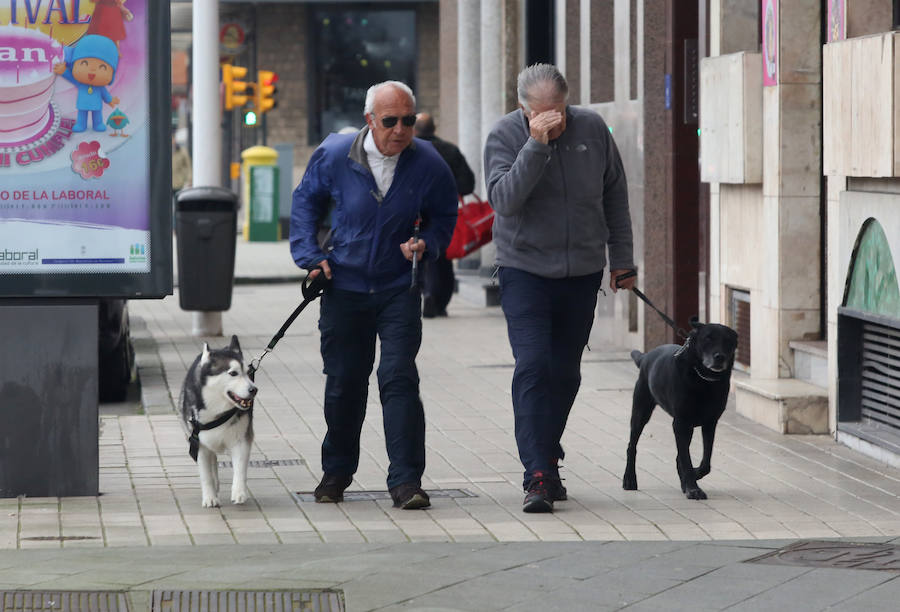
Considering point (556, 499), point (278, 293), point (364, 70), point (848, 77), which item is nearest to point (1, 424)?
point (556, 499)

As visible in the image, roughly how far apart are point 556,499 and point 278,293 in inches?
543

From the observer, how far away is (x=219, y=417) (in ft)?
25.1

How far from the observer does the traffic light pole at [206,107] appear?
51.5 feet

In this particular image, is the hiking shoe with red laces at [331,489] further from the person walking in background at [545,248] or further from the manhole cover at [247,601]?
the manhole cover at [247,601]

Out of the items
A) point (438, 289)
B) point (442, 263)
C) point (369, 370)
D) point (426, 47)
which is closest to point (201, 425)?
point (369, 370)

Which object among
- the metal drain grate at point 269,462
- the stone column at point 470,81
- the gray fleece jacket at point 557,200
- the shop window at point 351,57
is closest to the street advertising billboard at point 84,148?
the metal drain grate at point 269,462

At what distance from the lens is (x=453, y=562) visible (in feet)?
21.1

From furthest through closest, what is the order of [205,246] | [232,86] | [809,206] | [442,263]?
[232,86], [442,263], [205,246], [809,206]

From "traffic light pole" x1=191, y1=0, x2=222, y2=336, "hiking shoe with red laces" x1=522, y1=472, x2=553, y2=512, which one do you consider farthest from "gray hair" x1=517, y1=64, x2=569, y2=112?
"traffic light pole" x1=191, y1=0, x2=222, y2=336

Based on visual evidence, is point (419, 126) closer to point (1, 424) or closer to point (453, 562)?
point (1, 424)

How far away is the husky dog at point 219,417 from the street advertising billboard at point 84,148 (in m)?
0.52

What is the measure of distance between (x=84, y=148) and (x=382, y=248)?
53.8 inches

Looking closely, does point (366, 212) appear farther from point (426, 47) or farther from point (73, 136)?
point (426, 47)

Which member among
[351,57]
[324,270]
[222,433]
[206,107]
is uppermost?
[351,57]
